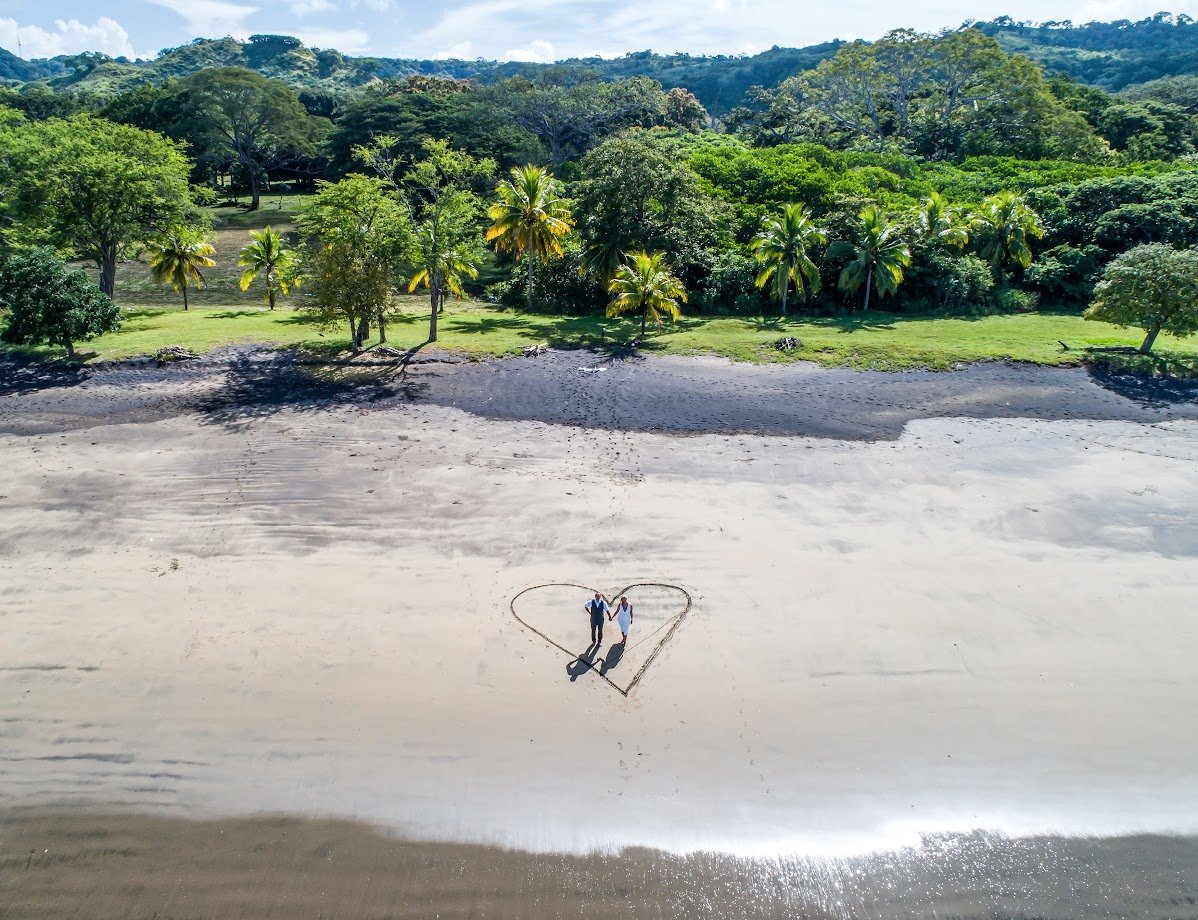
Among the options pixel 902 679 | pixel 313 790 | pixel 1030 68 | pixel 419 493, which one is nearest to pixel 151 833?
pixel 313 790

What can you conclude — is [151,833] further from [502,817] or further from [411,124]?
[411,124]

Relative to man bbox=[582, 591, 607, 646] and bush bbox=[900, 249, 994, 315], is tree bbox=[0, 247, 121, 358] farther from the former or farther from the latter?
bush bbox=[900, 249, 994, 315]

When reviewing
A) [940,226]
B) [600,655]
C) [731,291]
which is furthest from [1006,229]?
[600,655]

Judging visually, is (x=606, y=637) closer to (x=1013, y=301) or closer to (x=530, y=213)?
(x=530, y=213)

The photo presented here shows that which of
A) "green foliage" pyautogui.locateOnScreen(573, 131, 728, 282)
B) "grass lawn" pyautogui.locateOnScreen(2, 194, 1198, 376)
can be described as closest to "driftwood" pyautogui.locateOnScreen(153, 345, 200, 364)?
"grass lawn" pyautogui.locateOnScreen(2, 194, 1198, 376)

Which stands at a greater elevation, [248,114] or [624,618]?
[248,114]

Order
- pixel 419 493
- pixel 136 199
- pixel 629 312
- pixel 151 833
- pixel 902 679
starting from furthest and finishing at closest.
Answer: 1. pixel 629 312
2. pixel 136 199
3. pixel 419 493
4. pixel 902 679
5. pixel 151 833

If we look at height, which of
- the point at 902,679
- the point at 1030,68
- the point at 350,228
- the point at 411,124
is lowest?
the point at 902,679
